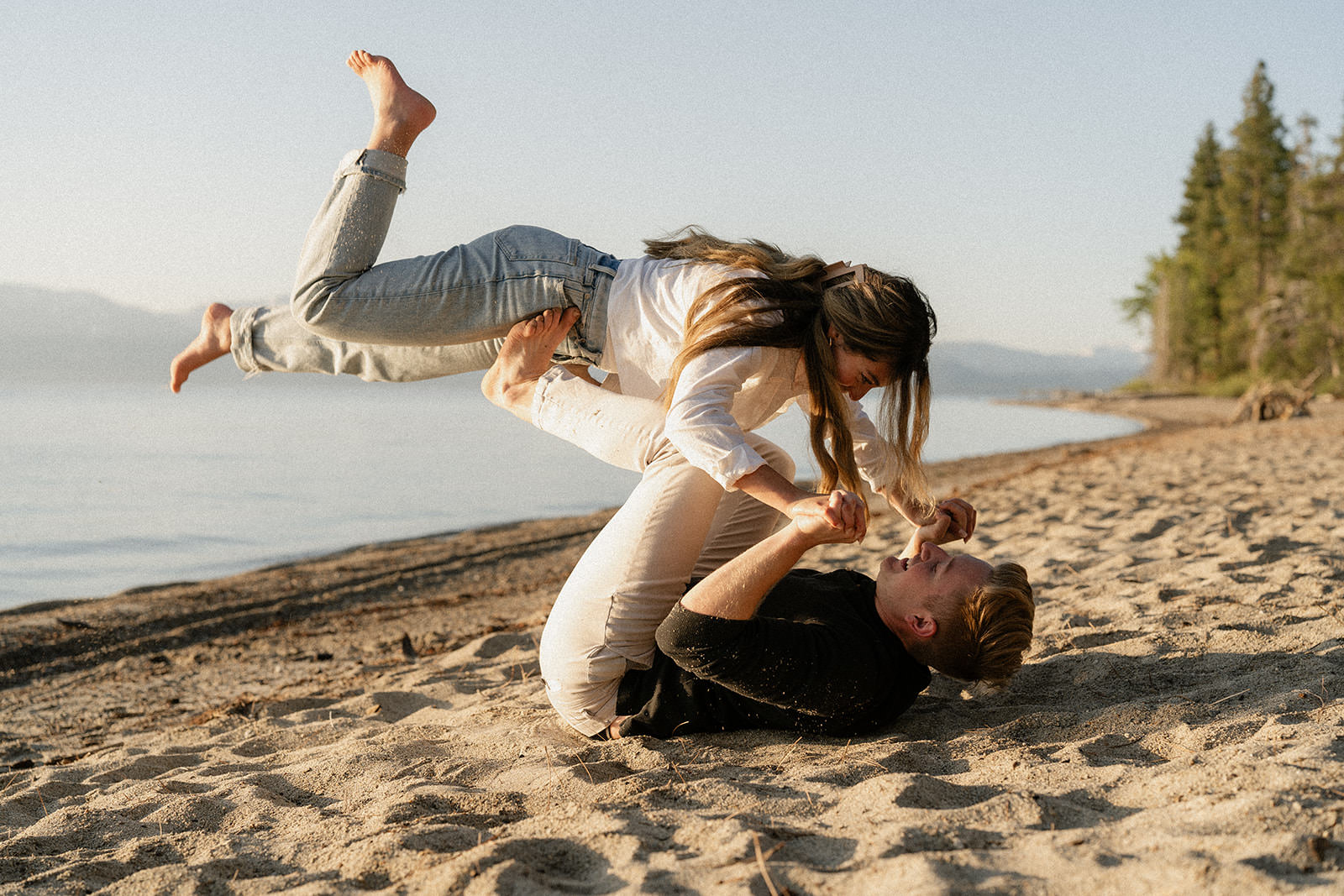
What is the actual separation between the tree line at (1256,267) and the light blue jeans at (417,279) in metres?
25.5

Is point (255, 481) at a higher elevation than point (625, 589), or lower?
lower

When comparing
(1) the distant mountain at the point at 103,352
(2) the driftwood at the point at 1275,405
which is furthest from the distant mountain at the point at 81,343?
(2) the driftwood at the point at 1275,405

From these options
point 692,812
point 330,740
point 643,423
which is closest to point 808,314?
point 643,423

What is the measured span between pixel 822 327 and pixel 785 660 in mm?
1001

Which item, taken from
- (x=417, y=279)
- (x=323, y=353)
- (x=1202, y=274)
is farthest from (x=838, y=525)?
(x=1202, y=274)

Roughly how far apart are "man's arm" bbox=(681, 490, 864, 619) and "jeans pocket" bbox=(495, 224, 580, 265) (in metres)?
1.29

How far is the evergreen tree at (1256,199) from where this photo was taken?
3484cm

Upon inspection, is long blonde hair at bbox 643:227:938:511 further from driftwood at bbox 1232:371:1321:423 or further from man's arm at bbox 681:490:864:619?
driftwood at bbox 1232:371:1321:423

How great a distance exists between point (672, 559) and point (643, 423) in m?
0.45

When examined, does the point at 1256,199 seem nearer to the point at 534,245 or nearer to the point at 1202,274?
the point at 1202,274

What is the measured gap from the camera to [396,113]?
3012 mm

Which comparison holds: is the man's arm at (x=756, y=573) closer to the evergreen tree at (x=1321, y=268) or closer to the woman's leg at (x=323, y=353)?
the woman's leg at (x=323, y=353)

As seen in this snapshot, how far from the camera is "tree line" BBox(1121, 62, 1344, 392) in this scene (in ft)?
95.5

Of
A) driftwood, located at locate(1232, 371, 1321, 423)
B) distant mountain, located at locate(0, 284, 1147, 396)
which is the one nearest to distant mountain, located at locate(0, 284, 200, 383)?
distant mountain, located at locate(0, 284, 1147, 396)
